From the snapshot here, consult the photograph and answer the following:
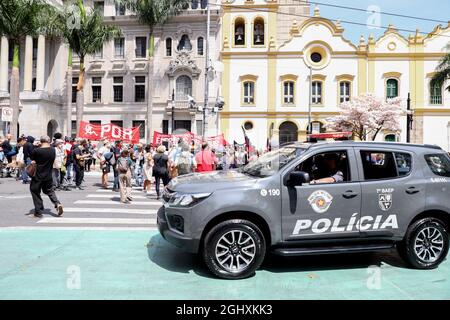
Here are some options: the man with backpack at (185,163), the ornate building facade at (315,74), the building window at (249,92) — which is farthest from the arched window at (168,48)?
the man with backpack at (185,163)

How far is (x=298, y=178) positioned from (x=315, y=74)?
33.7 meters

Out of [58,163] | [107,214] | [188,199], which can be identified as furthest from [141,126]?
[188,199]

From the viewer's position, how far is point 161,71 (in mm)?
37094

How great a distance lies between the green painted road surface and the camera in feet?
14.9

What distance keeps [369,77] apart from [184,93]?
17939 mm

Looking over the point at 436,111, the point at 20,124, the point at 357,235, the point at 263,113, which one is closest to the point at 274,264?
the point at 357,235

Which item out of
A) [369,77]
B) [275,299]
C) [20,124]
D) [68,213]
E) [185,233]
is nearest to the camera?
[275,299]

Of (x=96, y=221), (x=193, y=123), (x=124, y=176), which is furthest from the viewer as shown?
(x=193, y=123)

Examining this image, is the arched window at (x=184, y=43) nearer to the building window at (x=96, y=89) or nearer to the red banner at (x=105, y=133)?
the building window at (x=96, y=89)

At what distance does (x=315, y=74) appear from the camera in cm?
3669

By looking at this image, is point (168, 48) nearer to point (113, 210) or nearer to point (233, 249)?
point (113, 210)

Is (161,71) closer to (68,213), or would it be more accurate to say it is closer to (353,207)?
(68,213)

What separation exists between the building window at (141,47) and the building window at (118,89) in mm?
3032

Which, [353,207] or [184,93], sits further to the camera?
[184,93]
